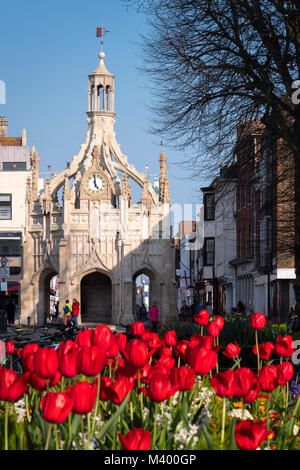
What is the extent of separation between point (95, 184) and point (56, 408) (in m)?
61.7

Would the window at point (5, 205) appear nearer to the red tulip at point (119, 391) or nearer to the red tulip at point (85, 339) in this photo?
the red tulip at point (85, 339)

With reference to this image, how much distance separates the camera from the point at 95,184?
217 ft

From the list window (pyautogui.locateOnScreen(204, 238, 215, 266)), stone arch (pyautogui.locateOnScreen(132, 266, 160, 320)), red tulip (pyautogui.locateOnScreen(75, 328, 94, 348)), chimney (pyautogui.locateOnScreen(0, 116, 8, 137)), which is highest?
chimney (pyautogui.locateOnScreen(0, 116, 8, 137))

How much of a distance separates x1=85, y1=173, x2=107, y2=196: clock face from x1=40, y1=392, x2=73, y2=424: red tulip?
202 feet

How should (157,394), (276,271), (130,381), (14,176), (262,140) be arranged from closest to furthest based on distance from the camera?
(157,394)
(130,381)
(262,140)
(276,271)
(14,176)

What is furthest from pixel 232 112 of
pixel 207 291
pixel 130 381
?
pixel 207 291

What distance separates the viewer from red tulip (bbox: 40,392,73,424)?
15.1ft

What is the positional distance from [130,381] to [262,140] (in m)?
15.5

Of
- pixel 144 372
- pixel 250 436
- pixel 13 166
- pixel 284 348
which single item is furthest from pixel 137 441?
pixel 13 166

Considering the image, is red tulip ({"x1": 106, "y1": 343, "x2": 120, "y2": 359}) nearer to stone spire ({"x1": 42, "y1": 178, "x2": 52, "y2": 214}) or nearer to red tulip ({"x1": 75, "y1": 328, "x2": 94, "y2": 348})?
red tulip ({"x1": 75, "y1": 328, "x2": 94, "y2": 348})

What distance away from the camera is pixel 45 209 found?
217ft

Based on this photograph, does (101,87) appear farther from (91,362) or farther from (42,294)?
(91,362)

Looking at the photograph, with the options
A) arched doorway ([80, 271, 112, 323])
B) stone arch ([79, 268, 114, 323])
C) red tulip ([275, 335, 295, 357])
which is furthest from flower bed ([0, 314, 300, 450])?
arched doorway ([80, 271, 112, 323])

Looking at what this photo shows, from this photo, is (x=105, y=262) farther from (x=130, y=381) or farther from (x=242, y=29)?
(x=130, y=381)
